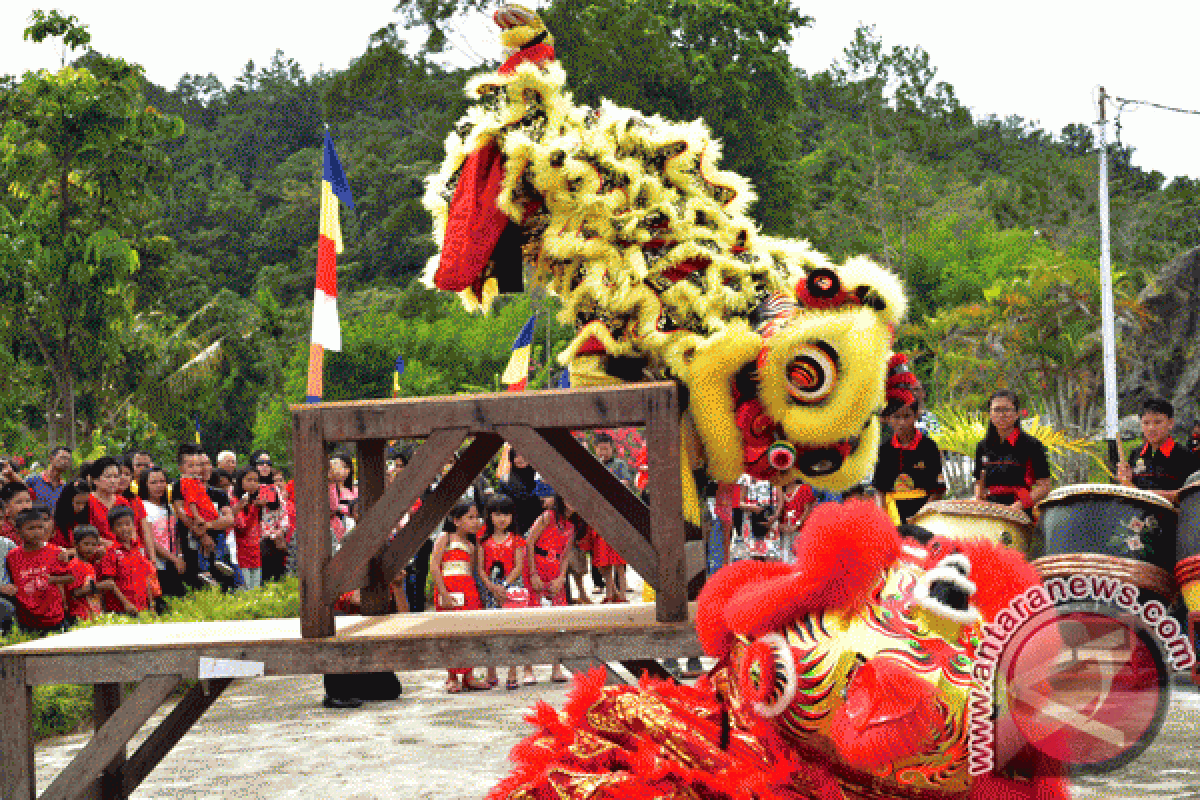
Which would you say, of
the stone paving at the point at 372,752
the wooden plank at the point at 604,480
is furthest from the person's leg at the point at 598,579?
the wooden plank at the point at 604,480

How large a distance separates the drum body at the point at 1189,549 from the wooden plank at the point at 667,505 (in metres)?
1.22

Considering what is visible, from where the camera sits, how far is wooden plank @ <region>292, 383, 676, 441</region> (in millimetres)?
3525

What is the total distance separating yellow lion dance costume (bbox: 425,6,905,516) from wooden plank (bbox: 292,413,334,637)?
706 mm

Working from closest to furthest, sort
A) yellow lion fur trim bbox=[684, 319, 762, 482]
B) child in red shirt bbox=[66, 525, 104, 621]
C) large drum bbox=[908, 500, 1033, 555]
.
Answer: yellow lion fur trim bbox=[684, 319, 762, 482] → large drum bbox=[908, 500, 1033, 555] → child in red shirt bbox=[66, 525, 104, 621]

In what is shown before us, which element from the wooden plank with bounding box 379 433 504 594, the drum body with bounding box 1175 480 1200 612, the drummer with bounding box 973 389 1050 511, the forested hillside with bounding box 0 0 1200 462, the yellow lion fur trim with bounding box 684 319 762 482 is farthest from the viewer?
the forested hillside with bounding box 0 0 1200 462

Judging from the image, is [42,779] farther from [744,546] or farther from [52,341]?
[52,341]

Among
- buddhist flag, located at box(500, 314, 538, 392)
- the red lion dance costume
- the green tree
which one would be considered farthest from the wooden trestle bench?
the green tree

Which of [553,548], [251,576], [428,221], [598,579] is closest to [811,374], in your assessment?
[553,548]

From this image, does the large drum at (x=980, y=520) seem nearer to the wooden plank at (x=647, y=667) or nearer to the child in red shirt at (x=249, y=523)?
the wooden plank at (x=647, y=667)

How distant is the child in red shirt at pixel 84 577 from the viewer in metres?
7.36

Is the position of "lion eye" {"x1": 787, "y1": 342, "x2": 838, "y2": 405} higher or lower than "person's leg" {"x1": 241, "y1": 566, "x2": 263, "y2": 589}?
higher

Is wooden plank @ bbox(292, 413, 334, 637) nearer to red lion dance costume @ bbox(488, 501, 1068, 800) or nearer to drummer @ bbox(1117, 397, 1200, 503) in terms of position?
red lion dance costume @ bbox(488, 501, 1068, 800)

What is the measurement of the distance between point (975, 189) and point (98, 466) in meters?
41.4

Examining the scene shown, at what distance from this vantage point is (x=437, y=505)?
169 inches
